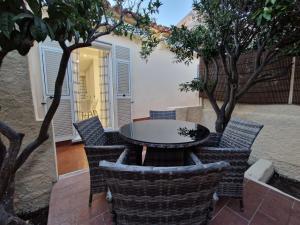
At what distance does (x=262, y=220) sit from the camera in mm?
1639

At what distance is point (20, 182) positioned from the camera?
1.85 m

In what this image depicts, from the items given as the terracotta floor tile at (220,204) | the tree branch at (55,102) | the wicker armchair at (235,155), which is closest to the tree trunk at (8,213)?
the tree branch at (55,102)

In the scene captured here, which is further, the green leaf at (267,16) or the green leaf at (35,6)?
the green leaf at (267,16)

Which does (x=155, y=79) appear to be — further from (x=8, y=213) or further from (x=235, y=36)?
(x=8, y=213)

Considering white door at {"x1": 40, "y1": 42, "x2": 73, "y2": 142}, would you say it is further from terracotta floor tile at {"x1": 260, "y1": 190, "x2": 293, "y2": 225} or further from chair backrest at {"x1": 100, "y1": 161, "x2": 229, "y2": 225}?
terracotta floor tile at {"x1": 260, "y1": 190, "x2": 293, "y2": 225}

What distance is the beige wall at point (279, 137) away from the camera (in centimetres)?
268

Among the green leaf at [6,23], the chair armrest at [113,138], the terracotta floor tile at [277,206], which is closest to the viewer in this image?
the green leaf at [6,23]

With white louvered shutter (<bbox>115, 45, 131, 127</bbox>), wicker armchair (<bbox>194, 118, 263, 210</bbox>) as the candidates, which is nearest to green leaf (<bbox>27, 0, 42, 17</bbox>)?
wicker armchair (<bbox>194, 118, 263, 210</bbox>)

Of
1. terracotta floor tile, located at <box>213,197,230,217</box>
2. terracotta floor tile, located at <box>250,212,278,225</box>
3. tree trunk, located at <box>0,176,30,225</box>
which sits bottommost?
terracotta floor tile, located at <box>250,212,278,225</box>

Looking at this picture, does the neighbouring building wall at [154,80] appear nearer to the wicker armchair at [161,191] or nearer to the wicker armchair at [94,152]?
the wicker armchair at [94,152]

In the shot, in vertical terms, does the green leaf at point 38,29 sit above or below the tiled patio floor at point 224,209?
above

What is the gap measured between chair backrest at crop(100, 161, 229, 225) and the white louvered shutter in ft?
12.5

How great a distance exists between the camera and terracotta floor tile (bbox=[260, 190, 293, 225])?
5.57ft

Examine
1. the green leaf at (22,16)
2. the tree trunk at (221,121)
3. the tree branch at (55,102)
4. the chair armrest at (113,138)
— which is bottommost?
the chair armrest at (113,138)
